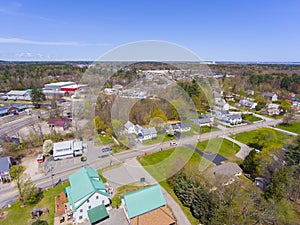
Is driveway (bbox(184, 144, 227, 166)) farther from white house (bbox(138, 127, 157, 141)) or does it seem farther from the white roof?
the white roof

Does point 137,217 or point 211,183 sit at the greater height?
point 211,183

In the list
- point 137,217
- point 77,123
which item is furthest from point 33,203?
point 77,123

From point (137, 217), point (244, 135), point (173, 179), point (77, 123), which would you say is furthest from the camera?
point (77, 123)

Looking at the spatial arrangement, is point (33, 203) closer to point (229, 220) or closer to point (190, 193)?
point (190, 193)

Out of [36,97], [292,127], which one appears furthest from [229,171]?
[36,97]

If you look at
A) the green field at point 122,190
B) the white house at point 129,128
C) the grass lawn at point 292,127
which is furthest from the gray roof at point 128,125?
the grass lawn at point 292,127

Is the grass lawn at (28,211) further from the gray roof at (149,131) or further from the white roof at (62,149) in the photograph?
the gray roof at (149,131)
